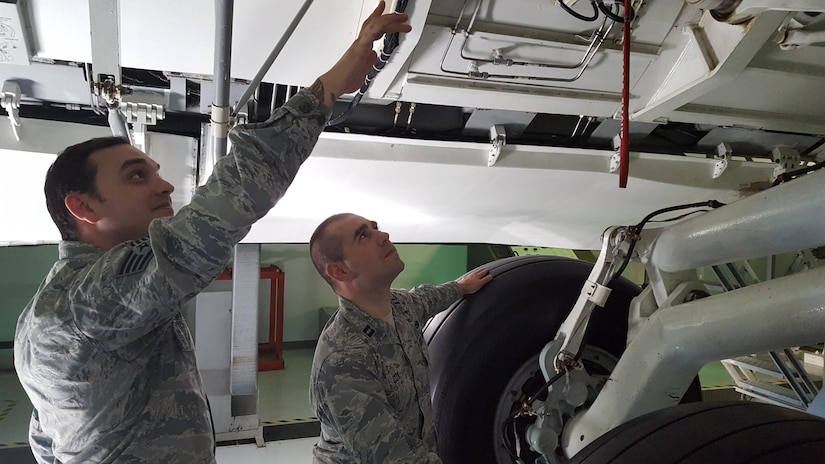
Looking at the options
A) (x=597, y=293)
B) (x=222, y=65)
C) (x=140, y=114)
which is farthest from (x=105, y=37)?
(x=597, y=293)

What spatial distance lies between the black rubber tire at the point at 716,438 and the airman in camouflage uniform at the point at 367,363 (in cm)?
42

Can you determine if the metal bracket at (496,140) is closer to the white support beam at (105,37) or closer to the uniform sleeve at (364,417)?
the uniform sleeve at (364,417)

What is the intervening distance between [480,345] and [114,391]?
96 cm

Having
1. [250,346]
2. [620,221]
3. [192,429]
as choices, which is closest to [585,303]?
[192,429]

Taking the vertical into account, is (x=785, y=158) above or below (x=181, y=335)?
above

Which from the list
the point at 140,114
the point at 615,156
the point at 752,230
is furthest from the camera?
the point at 615,156

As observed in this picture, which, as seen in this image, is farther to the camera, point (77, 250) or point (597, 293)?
point (597, 293)

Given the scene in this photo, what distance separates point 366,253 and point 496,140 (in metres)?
0.74

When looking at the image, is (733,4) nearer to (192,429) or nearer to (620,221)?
(192,429)

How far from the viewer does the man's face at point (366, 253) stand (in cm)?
140

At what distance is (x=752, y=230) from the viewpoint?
1016 mm

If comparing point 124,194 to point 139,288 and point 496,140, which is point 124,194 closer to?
point 139,288

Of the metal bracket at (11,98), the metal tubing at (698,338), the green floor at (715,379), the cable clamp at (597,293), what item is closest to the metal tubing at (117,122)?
the metal bracket at (11,98)

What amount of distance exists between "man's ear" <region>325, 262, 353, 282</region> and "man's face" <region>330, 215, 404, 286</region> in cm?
1
